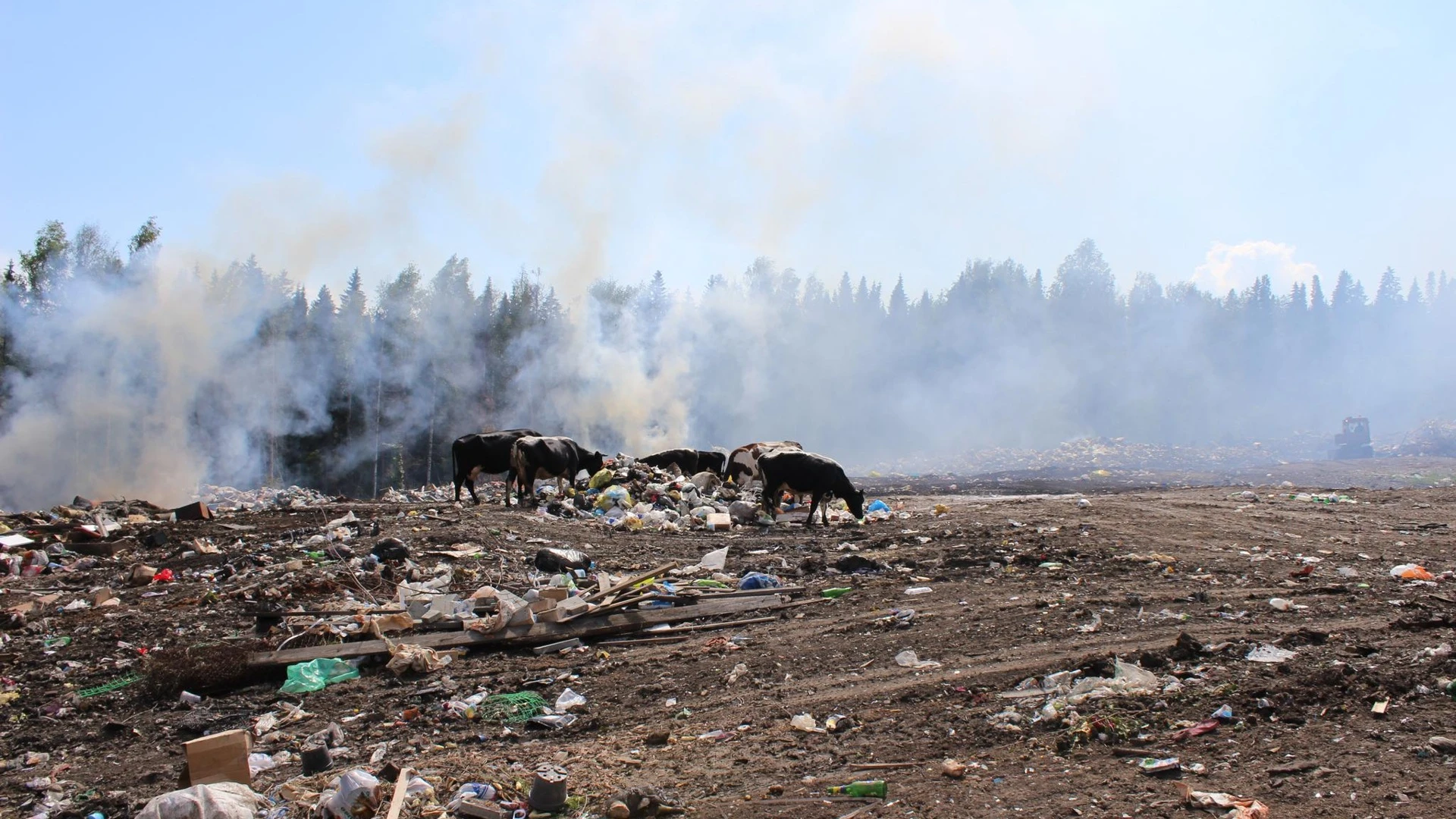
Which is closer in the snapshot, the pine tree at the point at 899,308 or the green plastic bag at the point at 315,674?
the green plastic bag at the point at 315,674

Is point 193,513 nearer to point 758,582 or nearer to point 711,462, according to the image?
point 758,582

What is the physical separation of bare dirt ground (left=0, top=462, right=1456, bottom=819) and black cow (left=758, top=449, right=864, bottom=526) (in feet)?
14.9

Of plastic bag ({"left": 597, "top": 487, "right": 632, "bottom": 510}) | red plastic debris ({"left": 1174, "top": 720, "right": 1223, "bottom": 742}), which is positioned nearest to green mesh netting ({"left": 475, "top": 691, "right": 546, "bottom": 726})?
red plastic debris ({"left": 1174, "top": 720, "right": 1223, "bottom": 742})

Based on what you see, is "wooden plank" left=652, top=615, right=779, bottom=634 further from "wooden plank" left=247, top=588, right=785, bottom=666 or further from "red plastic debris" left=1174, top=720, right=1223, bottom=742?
"red plastic debris" left=1174, top=720, right=1223, bottom=742

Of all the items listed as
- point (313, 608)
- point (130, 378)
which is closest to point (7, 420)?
point (130, 378)

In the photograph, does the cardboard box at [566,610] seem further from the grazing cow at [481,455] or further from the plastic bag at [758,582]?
the grazing cow at [481,455]

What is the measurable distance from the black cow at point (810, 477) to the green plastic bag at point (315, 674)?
384 inches

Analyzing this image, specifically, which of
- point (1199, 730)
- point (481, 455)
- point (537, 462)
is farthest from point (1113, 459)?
point (1199, 730)

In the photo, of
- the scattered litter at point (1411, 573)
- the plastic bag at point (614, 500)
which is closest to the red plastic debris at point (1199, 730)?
the scattered litter at point (1411, 573)

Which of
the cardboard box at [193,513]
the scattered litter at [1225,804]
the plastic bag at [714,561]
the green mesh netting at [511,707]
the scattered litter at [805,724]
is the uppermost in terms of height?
the cardboard box at [193,513]

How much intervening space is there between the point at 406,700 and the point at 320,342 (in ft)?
117

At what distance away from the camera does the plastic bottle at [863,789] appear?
3.87 meters

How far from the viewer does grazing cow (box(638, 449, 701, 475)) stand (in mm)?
24500

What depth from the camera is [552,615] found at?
7297mm
